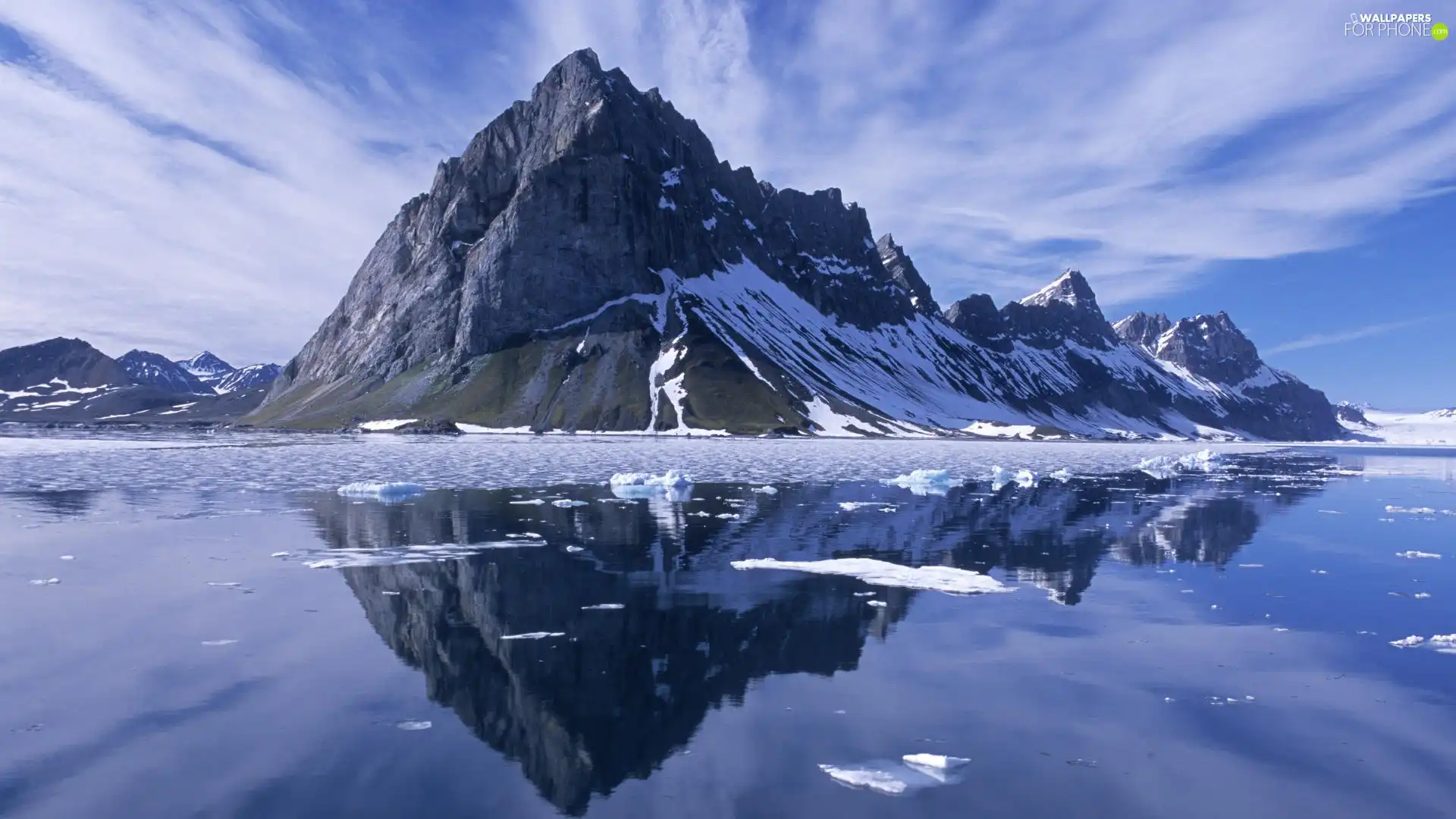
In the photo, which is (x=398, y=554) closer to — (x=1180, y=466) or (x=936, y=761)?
(x=936, y=761)

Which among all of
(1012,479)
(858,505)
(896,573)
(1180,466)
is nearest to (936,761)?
(896,573)

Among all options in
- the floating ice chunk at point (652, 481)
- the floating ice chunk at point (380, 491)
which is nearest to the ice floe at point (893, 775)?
the floating ice chunk at point (380, 491)

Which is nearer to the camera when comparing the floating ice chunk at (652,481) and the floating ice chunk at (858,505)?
the floating ice chunk at (858,505)

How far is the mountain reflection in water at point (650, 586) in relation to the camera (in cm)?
1342

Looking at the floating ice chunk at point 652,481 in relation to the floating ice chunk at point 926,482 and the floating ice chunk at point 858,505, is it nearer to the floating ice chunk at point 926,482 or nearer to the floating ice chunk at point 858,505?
the floating ice chunk at point 858,505

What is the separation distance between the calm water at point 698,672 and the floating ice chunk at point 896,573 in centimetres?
95

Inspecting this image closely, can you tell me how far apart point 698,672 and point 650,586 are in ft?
23.6

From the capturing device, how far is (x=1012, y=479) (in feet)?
207

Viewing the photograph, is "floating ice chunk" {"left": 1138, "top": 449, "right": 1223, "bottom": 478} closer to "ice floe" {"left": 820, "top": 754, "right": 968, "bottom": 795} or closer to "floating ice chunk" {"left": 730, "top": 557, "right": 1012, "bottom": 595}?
"floating ice chunk" {"left": 730, "top": 557, "right": 1012, "bottom": 595}

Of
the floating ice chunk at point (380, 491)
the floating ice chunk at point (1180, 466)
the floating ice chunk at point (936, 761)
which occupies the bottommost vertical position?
the floating ice chunk at point (936, 761)

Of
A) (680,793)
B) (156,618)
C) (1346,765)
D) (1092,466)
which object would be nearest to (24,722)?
(156,618)

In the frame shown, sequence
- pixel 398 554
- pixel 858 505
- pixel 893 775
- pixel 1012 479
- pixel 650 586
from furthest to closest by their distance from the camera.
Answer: pixel 1012 479
pixel 858 505
pixel 398 554
pixel 650 586
pixel 893 775

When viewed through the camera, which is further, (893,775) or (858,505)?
(858,505)

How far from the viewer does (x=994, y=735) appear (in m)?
12.5
